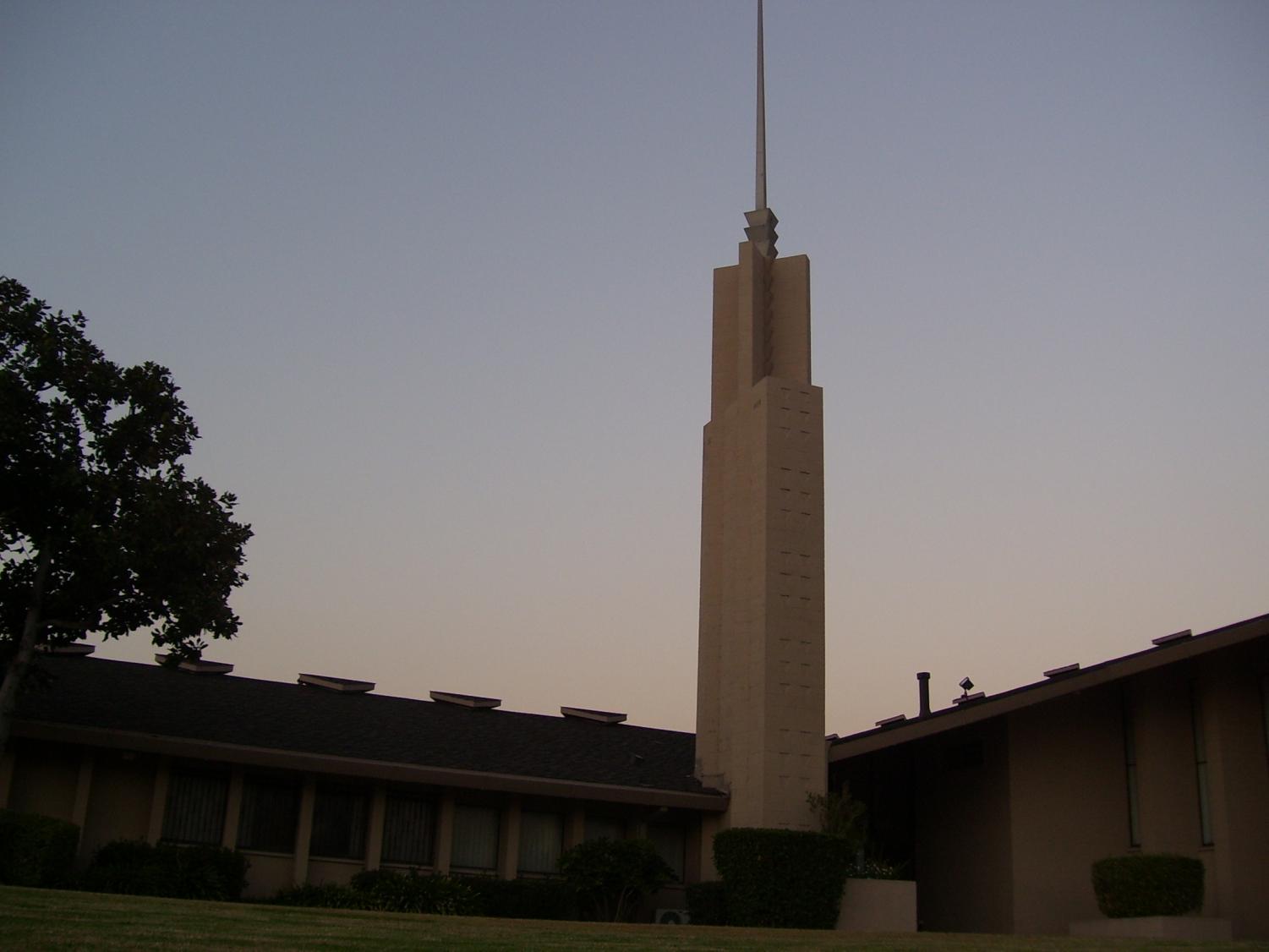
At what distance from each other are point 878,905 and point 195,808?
36.2 feet

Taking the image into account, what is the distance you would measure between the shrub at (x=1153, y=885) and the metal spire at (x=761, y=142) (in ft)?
47.5

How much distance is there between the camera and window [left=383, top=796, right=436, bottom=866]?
23984 mm

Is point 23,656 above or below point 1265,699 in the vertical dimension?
below

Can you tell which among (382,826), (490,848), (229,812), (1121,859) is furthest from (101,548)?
(1121,859)

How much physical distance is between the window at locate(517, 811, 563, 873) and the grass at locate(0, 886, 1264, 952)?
24.8 ft

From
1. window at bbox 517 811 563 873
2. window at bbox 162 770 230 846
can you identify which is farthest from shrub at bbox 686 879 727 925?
window at bbox 162 770 230 846

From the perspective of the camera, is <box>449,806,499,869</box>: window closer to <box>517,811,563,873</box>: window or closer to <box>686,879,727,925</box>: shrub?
<box>517,811,563,873</box>: window

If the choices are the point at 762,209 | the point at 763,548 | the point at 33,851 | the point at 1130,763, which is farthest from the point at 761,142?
the point at 33,851

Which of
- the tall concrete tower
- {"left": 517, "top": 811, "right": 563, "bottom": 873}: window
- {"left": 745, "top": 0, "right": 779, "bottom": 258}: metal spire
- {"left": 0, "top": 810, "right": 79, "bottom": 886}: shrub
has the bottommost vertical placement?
{"left": 0, "top": 810, "right": 79, "bottom": 886}: shrub

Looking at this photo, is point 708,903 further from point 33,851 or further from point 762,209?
point 762,209

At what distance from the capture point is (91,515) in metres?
20.9

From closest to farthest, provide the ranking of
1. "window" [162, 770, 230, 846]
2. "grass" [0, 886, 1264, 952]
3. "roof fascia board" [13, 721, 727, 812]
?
"grass" [0, 886, 1264, 952], "roof fascia board" [13, 721, 727, 812], "window" [162, 770, 230, 846]

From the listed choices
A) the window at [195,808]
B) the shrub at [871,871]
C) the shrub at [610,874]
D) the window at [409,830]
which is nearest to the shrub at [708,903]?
the shrub at [610,874]

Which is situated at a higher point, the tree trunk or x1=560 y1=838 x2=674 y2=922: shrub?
the tree trunk
